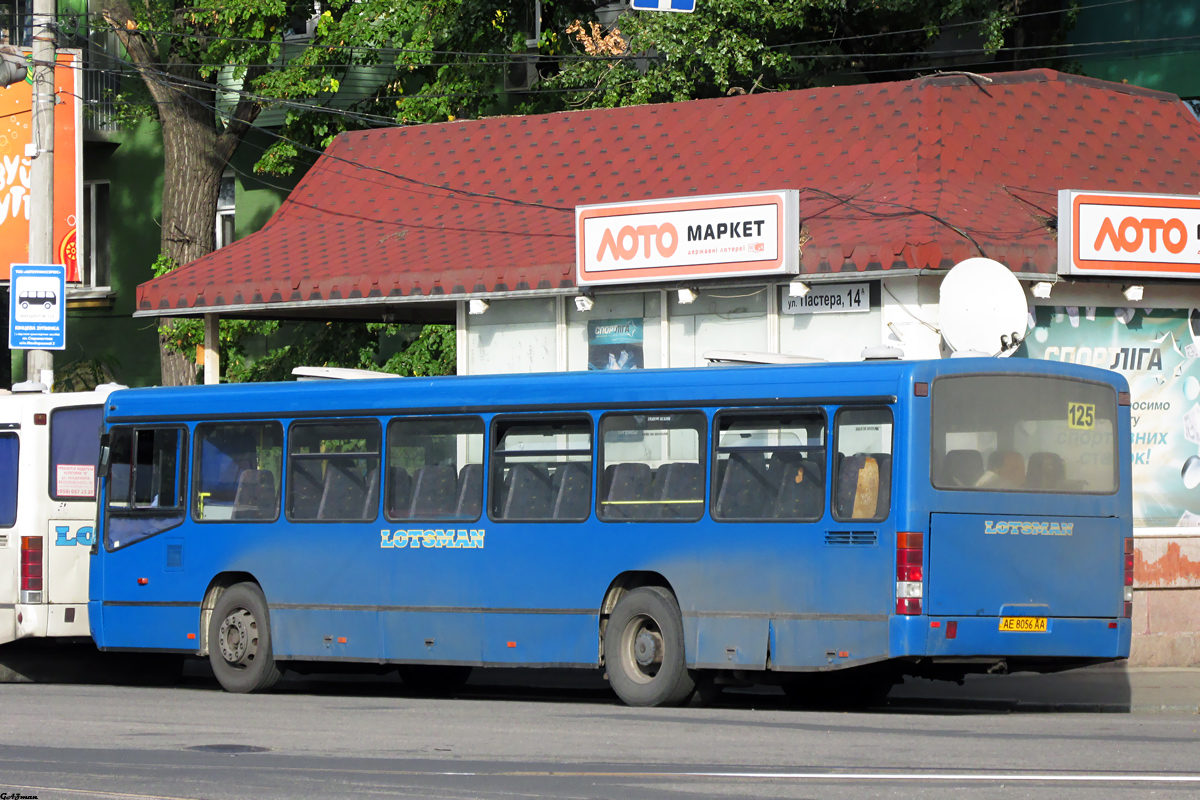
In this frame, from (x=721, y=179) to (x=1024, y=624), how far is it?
333 inches

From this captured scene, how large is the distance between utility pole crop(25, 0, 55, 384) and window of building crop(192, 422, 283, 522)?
4.54m

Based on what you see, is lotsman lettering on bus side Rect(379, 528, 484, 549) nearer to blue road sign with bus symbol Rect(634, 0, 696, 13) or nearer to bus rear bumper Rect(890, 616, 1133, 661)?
bus rear bumper Rect(890, 616, 1133, 661)

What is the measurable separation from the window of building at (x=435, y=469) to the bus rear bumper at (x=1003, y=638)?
12.9ft

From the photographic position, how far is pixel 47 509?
1805 centimetres

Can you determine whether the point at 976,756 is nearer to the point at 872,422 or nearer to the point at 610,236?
the point at 872,422

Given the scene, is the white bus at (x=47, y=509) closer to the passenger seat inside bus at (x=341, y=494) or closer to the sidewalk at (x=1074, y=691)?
the passenger seat inside bus at (x=341, y=494)

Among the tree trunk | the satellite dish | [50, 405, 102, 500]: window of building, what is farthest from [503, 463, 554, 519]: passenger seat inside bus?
the tree trunk

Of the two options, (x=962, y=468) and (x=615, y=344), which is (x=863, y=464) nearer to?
(x=962, y=468)

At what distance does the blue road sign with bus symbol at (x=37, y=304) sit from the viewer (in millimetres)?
20469

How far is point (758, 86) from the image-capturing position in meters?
26.3

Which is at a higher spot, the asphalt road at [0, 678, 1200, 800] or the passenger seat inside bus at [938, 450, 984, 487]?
the passenger seat inside bus at [938, 450, 984, 487]

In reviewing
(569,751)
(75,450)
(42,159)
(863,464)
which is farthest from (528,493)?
(42,159)

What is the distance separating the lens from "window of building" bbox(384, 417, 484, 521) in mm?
15539

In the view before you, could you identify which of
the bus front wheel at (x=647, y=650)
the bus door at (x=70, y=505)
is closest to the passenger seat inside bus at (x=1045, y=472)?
the bus front wheel at (x=647, y=650)
